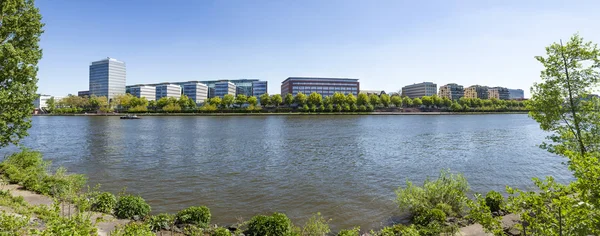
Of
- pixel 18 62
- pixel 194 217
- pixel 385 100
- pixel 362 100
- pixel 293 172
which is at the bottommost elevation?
pixel 293 172

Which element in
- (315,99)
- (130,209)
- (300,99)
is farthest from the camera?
(300,99)

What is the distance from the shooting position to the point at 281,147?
44.5m

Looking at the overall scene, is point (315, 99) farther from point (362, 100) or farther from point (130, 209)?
point (130, 209)

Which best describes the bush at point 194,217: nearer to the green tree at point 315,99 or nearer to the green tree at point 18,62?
the green tree at point 18,62

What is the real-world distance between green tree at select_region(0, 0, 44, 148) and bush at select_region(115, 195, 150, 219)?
7997mm

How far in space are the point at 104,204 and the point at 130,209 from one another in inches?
54.2

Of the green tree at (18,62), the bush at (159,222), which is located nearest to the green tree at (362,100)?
the green tree at (18,62)

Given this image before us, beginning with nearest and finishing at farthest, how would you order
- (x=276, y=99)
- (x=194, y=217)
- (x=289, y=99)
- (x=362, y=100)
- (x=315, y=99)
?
(x=194, y=217), (x=315, y=99), (x=276, y=99), (x=289, y=99), (x=362, y=100)

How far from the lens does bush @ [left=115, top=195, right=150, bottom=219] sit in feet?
49.0

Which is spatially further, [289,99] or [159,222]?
[289,99]

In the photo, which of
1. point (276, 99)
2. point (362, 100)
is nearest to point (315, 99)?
point (276, 99)

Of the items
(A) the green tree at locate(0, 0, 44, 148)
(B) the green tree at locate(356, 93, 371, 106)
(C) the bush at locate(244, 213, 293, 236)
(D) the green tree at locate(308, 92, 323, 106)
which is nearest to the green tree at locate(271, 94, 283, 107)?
(D) the green tree at locate(308, 92, 323, 106)

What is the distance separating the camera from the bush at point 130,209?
1493 centimetres

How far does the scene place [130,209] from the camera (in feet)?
49.9
